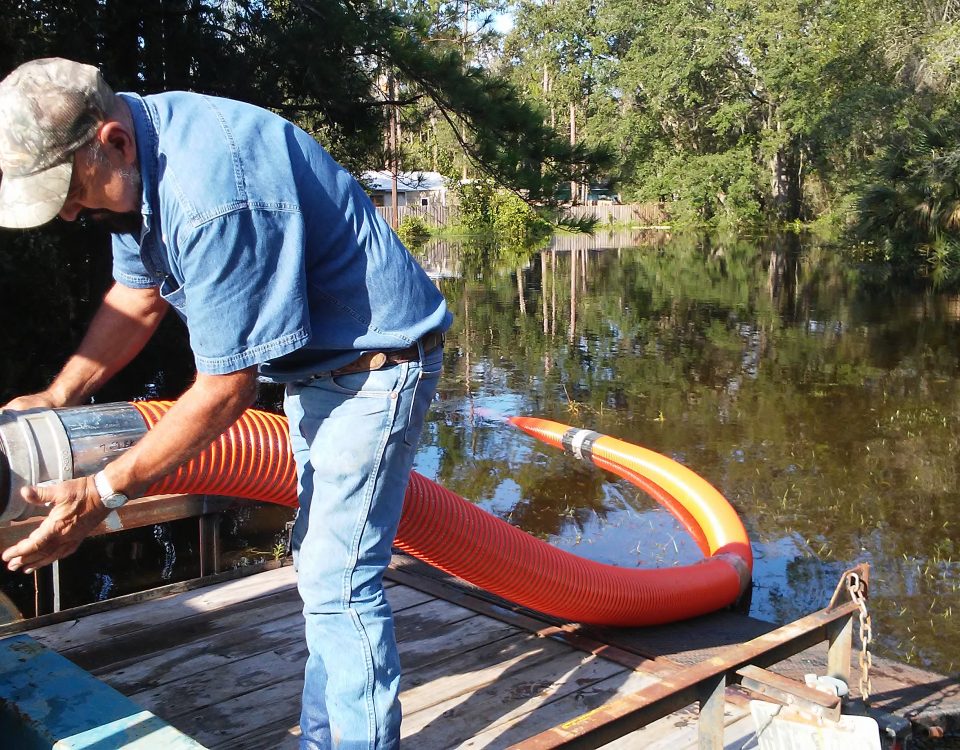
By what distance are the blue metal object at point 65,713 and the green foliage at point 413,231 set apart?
1358 inches

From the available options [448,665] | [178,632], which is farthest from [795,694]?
[178,632]

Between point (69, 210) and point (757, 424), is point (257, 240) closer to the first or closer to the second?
point (69, 210)

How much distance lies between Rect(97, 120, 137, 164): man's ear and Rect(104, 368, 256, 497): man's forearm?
1.56 ft

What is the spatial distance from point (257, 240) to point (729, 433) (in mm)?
7635

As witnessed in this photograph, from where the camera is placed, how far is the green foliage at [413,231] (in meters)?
38.7

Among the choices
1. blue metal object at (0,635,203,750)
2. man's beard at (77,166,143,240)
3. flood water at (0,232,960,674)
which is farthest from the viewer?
flood water at (0,232,960,674)

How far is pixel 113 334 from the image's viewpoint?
257 centimetres

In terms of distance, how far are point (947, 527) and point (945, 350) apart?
287 inches

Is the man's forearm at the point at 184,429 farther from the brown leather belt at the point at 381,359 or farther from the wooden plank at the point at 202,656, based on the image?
the wooden plank at the point at 202,656

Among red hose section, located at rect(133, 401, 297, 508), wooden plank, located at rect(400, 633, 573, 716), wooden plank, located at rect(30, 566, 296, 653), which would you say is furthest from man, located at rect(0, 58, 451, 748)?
wooden plank, located at rect(30, 566, 296, 653)

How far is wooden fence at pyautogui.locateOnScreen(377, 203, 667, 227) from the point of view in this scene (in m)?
46.6

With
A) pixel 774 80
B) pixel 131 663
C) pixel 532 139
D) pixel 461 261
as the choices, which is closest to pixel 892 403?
pixel 532 139

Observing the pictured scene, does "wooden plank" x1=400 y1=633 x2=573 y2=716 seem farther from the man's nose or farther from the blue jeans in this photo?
the man's nose

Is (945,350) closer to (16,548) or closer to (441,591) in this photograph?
(441,591)
